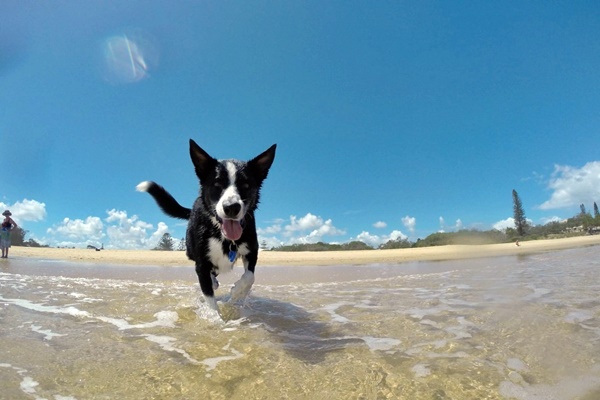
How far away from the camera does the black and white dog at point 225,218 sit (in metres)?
4.43

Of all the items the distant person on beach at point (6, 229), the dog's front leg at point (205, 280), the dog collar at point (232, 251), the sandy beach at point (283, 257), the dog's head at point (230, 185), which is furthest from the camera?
the sandy beach at point (283, 257)

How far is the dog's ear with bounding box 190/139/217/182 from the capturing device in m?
4.85

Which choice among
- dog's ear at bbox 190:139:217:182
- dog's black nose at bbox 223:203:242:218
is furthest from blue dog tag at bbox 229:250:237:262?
dog's ear at bbox 190:139:217:182

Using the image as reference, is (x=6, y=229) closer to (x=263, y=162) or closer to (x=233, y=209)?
(x=263, y=162)

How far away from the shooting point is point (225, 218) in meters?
4.23

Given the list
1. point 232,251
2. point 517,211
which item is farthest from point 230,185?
point 517,211

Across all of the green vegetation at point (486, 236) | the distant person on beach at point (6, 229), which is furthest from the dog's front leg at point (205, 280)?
the distant person on beach at point (6, 229)

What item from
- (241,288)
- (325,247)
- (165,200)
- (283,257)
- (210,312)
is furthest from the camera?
(325,247)

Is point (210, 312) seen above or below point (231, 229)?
below

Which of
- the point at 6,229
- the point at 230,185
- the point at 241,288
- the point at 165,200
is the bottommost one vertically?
the point at 241,288

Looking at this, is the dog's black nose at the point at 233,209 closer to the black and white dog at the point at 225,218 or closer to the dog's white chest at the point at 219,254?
the black and white dog at the point at 225,218

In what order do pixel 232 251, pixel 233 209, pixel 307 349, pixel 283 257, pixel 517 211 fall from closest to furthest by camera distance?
pixel 307 349, pixel 233 209, pixel 232 251, pixel 283 257, pixel 517 211

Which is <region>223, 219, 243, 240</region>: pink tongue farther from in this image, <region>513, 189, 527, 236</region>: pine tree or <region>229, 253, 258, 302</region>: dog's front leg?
<region>513, 189, 527, 236</region>: pine tree

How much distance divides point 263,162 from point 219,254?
5.23 ft
